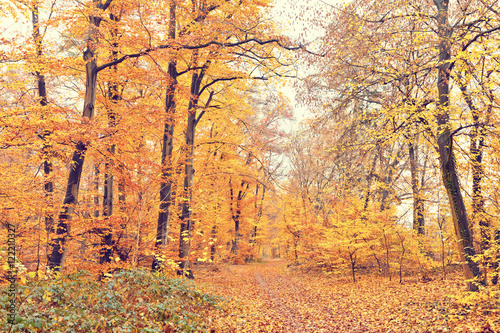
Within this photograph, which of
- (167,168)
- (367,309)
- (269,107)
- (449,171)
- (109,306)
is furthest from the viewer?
(269,107)

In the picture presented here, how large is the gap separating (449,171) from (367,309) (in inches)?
167

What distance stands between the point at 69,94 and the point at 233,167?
9.44 m

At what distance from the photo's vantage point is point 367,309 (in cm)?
841

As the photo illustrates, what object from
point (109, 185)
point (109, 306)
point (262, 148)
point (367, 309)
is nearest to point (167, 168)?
point (109, 185)

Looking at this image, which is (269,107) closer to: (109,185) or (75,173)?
(109,185)

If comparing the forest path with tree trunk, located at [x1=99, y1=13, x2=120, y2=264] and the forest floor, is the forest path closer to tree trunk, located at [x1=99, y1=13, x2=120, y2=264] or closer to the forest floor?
the forest floor

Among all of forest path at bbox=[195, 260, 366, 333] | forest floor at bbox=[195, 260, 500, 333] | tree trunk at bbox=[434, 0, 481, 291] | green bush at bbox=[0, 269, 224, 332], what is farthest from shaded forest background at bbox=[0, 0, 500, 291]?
forest path at bbox=[195, 260, 366, 333]

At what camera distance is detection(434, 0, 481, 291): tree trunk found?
7.23 metres

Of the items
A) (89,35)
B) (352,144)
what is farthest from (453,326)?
(89,35)

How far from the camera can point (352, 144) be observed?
32.8 ft

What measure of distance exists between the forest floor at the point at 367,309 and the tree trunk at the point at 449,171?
79 cm

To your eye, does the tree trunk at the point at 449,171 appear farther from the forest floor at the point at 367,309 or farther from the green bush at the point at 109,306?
the green bush at the point at 109,306

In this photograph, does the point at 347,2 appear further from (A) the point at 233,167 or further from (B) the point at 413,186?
(A) the point at 233,167

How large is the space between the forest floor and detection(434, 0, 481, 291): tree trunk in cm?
79
